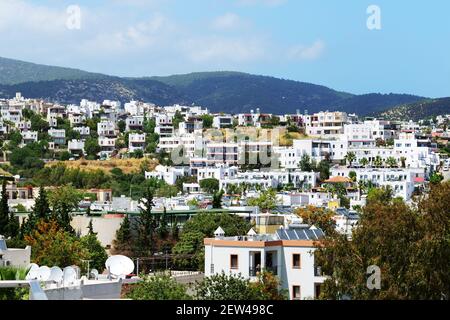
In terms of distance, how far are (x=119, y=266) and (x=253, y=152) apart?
2409 inches

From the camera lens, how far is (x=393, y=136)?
85.1m

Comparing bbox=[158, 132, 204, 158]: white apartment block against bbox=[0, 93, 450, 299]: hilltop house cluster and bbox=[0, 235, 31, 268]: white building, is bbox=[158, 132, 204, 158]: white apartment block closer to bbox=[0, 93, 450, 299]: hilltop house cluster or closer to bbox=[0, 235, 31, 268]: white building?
bbox=[0, 93, 450, 299]: hilltop house cluster

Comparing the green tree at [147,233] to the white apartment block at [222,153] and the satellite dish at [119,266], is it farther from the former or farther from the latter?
the white apartment block at [222,153]

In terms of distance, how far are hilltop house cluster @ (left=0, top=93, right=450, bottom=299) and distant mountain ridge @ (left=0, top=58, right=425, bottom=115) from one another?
3616 centimetres

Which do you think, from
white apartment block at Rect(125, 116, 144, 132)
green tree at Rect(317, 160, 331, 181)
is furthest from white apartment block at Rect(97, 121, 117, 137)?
green tree at Rect(317, 160, 331, 181)

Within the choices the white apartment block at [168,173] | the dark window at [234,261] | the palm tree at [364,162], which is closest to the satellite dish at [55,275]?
the dark window at [234,261]

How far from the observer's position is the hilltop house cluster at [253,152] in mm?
54125

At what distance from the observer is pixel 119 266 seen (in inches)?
612

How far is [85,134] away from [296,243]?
68.9 m

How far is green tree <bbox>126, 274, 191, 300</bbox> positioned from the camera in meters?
13.2

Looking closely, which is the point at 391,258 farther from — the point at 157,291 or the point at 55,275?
the point at 55,275

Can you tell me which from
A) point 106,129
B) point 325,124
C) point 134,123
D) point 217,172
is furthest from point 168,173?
point 134,123
